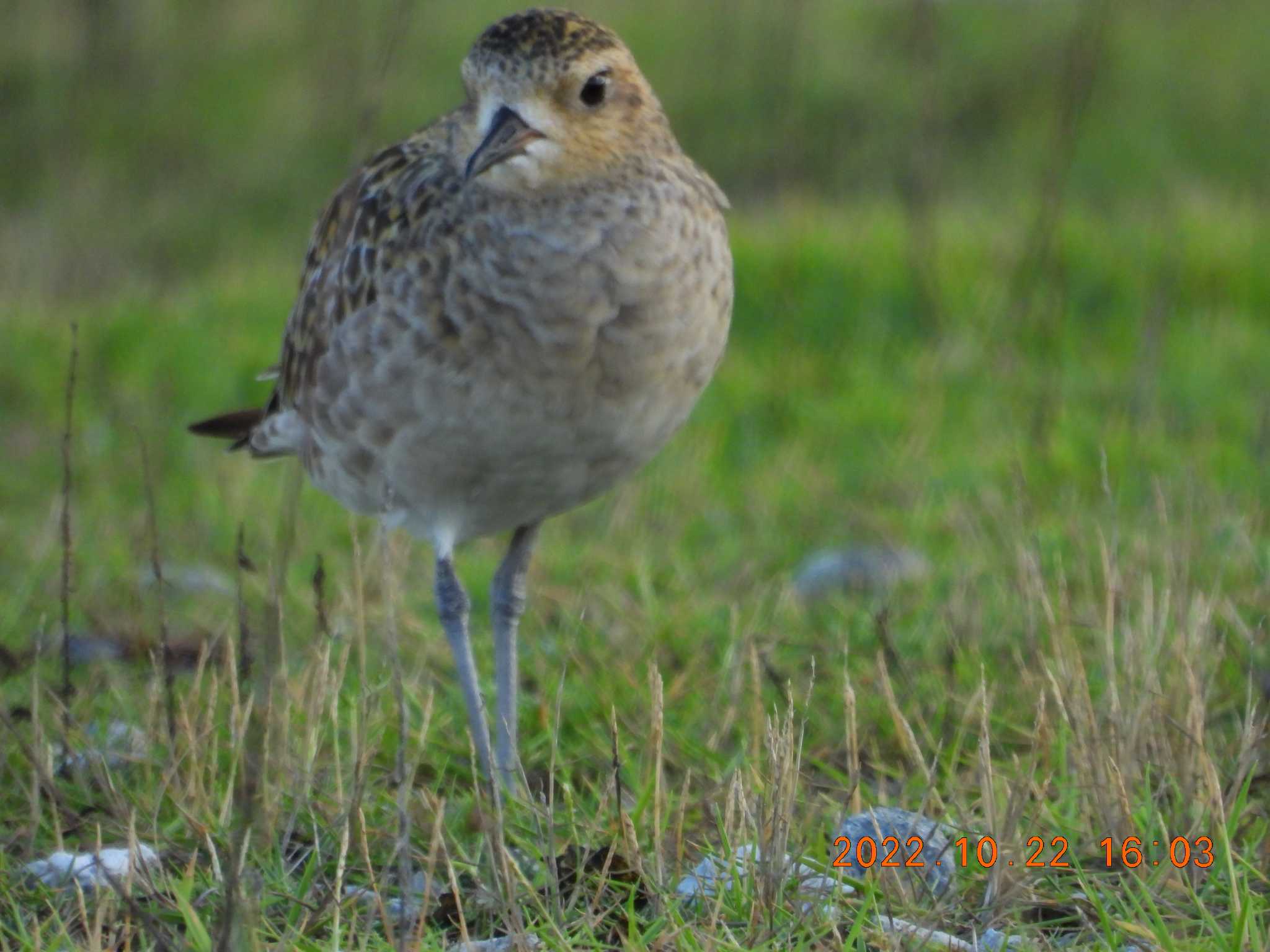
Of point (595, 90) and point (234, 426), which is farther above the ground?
point (595, 90)

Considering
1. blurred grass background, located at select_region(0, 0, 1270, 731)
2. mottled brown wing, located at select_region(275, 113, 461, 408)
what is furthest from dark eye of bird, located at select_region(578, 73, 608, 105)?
blurred grass background, located at select_region(0, 0, 1270, 731)

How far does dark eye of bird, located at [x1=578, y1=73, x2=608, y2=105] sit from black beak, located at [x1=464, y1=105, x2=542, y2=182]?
151mm

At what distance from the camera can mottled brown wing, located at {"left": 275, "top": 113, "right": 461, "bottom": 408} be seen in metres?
4.02

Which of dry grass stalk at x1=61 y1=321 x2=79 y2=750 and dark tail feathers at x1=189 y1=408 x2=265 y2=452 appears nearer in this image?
dry grass stalk at x1=61 y1=321 x2=79 y2=750

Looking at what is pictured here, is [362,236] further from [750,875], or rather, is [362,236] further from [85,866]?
[750,875]

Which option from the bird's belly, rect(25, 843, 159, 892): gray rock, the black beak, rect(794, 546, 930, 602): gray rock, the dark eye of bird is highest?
the dark eye of bird

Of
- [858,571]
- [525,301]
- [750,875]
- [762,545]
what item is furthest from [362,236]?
[762,545]

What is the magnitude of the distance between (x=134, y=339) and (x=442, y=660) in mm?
4181

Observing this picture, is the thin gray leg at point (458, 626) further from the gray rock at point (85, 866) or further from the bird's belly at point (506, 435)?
the gray rock at point (85, 866)

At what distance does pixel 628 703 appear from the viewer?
14.3 ft

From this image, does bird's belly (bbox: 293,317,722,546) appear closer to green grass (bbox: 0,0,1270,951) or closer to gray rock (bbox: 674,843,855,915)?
green grass (bbox: 0,0,1270,951)

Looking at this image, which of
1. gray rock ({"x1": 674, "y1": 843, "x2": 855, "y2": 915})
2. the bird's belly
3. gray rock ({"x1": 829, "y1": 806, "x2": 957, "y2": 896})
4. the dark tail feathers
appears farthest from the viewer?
the dark tail feathers
